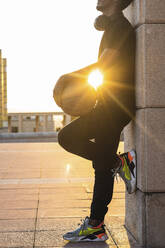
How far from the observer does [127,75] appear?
299 centimetres

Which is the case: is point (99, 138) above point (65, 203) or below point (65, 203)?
above

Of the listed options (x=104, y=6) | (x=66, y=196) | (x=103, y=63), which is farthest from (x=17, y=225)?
(x=104, y=6)

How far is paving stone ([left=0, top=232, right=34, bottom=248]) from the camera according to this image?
301 centimetres

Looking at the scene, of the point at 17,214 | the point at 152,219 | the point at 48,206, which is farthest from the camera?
the point at 48,206

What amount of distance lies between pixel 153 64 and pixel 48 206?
212cm

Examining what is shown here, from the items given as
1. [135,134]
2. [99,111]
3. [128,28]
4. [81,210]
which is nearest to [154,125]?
[135,134]

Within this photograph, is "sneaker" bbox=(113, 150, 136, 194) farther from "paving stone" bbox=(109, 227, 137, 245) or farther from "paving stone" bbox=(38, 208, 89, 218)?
"paving stone" bbox=(38, 208, 89, 218)

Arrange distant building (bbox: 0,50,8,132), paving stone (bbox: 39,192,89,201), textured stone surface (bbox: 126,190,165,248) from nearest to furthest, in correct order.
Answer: textured stone surface (bbox: 126,190,165,248) → paving stone (bbox: 39,192,89,201) → distant building (bbox: 0,50,8,132)

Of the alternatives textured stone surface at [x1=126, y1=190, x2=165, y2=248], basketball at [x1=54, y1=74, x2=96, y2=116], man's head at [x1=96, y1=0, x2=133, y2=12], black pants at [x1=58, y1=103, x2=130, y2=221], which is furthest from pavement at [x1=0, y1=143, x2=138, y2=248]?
man's head at [x1=96, y1=0, x2=133, y2=12]

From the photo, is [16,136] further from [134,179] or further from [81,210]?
[134,179]

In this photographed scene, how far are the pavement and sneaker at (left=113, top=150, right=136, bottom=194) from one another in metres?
0.44

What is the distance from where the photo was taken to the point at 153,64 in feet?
9.29

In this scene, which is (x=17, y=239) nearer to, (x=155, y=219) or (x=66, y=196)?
(x=155, y=219)

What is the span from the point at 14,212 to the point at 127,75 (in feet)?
6.33
